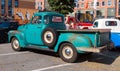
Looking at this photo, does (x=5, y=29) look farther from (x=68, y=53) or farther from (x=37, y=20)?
(x=68, y=53)

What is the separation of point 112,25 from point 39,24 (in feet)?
17.5

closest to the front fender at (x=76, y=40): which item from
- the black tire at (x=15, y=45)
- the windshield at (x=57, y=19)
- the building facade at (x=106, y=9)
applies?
the windshield at (x=57, y=19)

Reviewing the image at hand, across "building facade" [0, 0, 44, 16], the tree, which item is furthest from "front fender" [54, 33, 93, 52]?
"building facade" [0, 0, 44, 16]

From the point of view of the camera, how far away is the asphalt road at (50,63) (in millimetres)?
9234

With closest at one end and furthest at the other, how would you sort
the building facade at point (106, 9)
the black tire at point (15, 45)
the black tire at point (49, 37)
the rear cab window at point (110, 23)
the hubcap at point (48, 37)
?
1. the black tire at point (49, 37)
2. the hubcap at point (48, 37)
3. the black tire at point (15, 45)
4. the rear cab window at point (110, 23)
5. the building facade at point (106, 9)

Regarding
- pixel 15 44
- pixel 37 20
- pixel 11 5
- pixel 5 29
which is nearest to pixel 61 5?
pixel 5 29

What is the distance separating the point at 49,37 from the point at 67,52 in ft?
3.54

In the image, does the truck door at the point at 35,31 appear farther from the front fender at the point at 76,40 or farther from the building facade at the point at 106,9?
the building facade at the point at 106,9

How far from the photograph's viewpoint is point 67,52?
10.5m

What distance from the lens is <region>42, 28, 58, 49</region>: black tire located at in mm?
10759

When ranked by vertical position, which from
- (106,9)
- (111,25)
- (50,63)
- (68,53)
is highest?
(106,9)

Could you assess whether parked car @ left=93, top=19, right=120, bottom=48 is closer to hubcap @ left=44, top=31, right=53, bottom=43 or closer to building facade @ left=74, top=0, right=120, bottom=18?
hubcap @ left=44, top=31, right=53, bottom=43

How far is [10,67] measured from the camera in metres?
9.18

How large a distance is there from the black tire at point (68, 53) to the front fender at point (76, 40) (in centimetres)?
18
